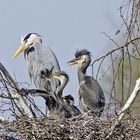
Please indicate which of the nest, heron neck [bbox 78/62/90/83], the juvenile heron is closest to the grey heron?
the juvenile heron

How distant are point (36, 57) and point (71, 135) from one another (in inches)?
148

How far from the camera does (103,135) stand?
17.3 feet

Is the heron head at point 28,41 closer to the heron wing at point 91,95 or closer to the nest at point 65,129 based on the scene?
the heron wing at point 91,95

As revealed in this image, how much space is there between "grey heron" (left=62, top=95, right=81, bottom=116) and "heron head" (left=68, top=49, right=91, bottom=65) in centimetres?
79

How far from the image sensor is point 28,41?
9.49 m

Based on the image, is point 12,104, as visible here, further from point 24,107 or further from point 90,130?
point 90,130

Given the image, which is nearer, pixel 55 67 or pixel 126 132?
pixel 126 132

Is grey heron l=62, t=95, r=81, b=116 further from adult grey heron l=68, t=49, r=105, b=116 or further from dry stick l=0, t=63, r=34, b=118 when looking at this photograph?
dry stick l=0, t=63, r=34, b=118

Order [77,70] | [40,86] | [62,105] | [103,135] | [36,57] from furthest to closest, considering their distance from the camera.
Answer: [36,57]
[40,86]
[77,70]
[62,105]
[103,135]

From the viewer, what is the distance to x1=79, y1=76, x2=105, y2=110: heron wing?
7.01 metres

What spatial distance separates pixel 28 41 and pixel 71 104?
2.96 meters

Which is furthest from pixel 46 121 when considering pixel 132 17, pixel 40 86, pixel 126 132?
pixel 40 86

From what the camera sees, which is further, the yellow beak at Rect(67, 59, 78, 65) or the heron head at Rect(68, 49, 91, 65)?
the yellow beak at Rect(67, 59, 78, 65)

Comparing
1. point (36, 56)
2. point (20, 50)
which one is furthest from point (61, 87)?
point (20, 50)
